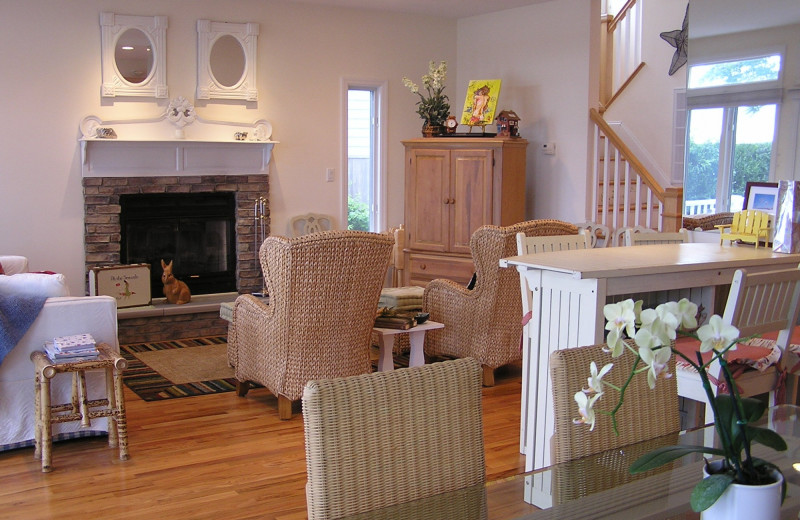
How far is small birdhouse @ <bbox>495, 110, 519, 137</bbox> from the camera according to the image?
23.9 ft

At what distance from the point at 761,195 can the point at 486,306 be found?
1664mm

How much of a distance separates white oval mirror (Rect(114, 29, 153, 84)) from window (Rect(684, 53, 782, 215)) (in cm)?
433

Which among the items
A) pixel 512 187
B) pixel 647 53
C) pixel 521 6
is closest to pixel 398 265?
pixel 512 187

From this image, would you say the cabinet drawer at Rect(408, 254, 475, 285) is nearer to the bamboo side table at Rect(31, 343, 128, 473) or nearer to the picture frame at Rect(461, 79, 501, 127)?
the picture frame at Rect(461, 79, 501, 127)

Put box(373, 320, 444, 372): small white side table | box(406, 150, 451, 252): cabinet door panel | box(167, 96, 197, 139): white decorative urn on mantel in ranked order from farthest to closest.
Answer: box(406, 150, 451, 252): cabinet door panel → box(167, 96, 197, 139): white decorative urn on mantel → box(373, 320, 444, 372): small white side table

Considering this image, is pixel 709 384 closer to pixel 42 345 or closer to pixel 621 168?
pixel 42 345

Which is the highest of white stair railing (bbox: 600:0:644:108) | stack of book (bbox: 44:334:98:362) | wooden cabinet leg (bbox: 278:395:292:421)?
white stair railing (bbox: 600:0:644:108)

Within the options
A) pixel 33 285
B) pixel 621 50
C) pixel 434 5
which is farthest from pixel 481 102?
pixel 33 285

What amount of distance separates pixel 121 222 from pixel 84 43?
1.47 m

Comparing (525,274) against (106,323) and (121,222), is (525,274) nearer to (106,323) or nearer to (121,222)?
(106,323)

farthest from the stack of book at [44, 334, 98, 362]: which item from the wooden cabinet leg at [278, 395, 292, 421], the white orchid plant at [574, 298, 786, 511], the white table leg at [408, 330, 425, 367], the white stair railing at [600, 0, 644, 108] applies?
the white stair railing at [600, 0, 644, 108]

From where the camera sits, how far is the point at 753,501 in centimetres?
129

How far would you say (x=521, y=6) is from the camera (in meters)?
7.71

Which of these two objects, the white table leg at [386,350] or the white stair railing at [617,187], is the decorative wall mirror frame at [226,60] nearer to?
the white stair railing at [617,187]
